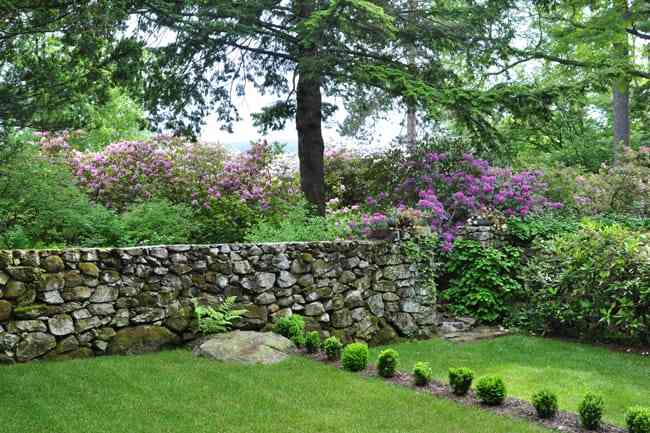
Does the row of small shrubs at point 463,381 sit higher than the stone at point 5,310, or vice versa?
the stone at point 5,310

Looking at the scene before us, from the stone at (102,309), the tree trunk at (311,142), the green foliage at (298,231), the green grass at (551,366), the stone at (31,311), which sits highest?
the tree trunk at (311,142)

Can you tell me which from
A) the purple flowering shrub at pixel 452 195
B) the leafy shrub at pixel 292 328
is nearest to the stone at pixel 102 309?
the leafy shrub at pixel 292 328

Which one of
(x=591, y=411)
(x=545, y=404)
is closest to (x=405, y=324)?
(x=545, y=404)

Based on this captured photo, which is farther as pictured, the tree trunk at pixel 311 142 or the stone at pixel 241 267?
the tree trunk at pixel 311 142

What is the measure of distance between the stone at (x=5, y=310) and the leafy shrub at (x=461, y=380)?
4597 mm

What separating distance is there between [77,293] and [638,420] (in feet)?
18.7

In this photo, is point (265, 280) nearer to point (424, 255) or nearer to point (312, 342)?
point (312, 342)

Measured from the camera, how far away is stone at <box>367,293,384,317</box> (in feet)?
31.8

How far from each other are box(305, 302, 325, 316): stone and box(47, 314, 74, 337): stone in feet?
10.5

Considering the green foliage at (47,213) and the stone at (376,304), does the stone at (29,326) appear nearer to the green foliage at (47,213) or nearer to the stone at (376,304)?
the green foliage at (47,213)

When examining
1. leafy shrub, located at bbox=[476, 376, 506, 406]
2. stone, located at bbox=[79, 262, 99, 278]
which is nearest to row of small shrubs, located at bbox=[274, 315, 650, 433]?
leafy shrub, located at bbox=[476, 376, 506, 406]

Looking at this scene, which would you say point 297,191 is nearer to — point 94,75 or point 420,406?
point 94,75

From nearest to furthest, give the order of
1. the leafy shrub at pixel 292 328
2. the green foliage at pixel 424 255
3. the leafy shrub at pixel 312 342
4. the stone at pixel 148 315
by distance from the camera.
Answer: the stone at pixel 148 315 < the leafy shrub at pixel 312 342 < the leafy shrub at pixel 292 328 < the green foliage at pixel 424 255

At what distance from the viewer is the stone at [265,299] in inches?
336
